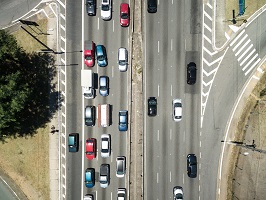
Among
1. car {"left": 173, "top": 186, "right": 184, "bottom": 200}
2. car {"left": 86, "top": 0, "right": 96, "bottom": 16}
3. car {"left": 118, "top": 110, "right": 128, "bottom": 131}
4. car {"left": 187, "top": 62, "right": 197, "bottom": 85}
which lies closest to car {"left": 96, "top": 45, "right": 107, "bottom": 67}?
car {"left": 86, "top": 0, "right": 96, "bottom": 16}

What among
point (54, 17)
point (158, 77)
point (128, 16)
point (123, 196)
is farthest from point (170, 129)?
point (54, 17)

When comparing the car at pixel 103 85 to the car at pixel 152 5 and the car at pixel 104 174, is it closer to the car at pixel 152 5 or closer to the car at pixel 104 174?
the car at pixel 104 174

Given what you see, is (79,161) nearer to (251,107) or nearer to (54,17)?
(54,17)

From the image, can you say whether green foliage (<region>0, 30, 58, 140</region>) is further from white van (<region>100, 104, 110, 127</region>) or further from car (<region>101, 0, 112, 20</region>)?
car (<region>101, 0, 112, 20</region>)

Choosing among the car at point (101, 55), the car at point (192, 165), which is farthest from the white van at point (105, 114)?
the car at point (192, 165)

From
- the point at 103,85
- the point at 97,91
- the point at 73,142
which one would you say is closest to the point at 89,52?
the point at 103,85
